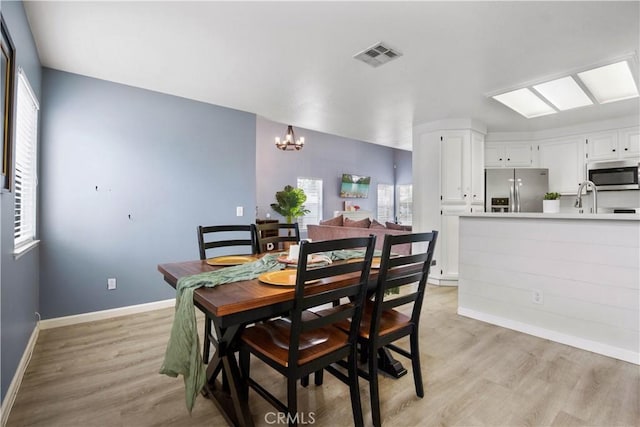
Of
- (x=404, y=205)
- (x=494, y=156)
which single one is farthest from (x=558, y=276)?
(x=404, y=205)

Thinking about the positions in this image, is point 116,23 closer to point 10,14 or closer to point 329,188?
point 10,14

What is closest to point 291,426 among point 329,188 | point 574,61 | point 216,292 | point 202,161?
point 216,292

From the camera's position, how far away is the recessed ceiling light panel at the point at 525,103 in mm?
3559

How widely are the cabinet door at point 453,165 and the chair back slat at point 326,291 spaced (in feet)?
11.5

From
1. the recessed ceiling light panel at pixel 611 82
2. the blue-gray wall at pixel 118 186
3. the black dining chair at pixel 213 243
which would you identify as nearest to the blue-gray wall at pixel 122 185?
the blue-gray wall at pixel 118 186

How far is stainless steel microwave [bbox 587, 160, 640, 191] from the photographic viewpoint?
13.8 ft

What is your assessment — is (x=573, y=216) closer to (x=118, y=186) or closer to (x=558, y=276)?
→ (x=558, y=276)

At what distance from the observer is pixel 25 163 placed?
8.15 feet

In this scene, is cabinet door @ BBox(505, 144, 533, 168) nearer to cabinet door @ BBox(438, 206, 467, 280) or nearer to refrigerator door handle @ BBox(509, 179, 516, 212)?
refrigerator door handle @ BBox(509, 179, 516, 212)

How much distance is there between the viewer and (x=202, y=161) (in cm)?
374

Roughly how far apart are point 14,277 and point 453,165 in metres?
4.79

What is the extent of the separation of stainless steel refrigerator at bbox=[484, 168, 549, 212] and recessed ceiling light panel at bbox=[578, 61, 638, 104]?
1426mm

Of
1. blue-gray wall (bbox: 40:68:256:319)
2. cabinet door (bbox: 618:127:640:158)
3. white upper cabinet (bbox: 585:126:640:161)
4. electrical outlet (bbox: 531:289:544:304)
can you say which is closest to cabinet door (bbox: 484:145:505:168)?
white upper cabinet (bbox: 585:126:640:161)

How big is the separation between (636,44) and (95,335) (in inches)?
199
